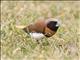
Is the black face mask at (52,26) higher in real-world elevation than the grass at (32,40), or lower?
higher

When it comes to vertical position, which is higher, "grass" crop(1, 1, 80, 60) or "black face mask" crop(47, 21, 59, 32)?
"black face mask" crop(47, 21, 59, 32)

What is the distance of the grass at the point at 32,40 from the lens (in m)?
6.99

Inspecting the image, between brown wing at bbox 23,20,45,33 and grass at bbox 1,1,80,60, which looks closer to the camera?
grass at bbox 1,1,80,60

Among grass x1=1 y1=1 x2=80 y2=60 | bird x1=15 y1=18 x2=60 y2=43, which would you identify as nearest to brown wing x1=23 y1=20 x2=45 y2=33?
bird x1=15 y1=18 x2=60 y2=43

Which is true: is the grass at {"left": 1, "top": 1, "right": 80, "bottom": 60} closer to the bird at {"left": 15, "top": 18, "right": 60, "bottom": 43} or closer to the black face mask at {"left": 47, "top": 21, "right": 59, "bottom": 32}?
the bird at {"left": 15, "top": 18, "right": 60, "bottom": 43}

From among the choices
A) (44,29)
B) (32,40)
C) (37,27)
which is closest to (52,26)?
(44,29)

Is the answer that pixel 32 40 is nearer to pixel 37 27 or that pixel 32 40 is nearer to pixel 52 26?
pixel 37 27

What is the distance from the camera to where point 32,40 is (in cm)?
751

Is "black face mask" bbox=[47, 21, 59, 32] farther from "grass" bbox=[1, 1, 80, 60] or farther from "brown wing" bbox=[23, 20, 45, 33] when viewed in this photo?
"grass" bbox=[1, 1, 80, 60]

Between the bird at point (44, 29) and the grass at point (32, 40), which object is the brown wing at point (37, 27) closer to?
the bird at point (44, 29)

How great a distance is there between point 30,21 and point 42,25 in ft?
4.17

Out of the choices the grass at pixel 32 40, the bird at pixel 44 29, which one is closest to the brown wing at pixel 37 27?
the bird at pixel 44 29

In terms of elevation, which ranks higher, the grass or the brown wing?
the brown wing

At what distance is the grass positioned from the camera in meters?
6.99
